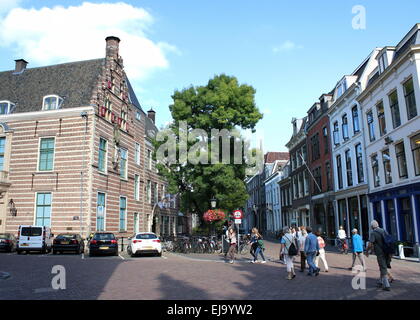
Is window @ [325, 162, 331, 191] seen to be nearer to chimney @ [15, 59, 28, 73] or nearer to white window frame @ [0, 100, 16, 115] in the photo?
white window frame @ [0, 100, 16, 115]

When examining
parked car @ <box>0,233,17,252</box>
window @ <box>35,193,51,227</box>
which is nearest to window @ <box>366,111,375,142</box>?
window @ <box>35,193,51,227</box>

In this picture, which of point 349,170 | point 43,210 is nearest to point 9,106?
point 43,210

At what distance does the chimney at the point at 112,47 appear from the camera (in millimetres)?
30453

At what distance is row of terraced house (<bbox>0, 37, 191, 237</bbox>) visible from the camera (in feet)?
85.8

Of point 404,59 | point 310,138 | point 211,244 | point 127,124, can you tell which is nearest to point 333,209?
point 310,138

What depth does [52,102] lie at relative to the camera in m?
28.4

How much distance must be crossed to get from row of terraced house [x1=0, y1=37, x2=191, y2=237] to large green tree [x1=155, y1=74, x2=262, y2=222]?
18.4 feet

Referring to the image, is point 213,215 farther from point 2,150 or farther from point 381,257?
point 2,150

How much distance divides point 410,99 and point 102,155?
72.6ft

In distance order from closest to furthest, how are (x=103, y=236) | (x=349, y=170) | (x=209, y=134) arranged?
(x=103, y=236) → (x=209, y=134) → (x=349, y=170)

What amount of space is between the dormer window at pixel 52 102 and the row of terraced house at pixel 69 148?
82 millimetres

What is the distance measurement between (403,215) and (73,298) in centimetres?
1829

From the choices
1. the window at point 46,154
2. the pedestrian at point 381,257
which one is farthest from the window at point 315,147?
the pedestrian at point 381,257

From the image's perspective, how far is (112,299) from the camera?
7836mm
